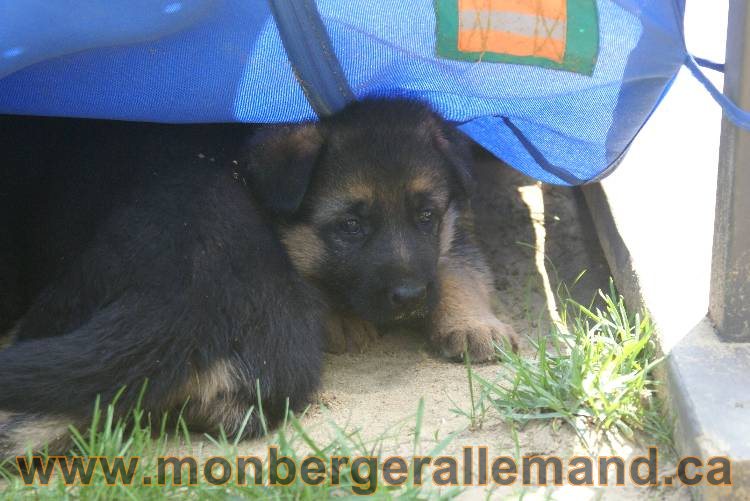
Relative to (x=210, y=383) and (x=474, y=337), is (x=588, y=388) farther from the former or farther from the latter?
(x=210, y=383)

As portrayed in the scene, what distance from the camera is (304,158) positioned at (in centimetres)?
365

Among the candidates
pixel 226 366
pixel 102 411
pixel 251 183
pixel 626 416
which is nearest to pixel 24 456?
pixel 102 411

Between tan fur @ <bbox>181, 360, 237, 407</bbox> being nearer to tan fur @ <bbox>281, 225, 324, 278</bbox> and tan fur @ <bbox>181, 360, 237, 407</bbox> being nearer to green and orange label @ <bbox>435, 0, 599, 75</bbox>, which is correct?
tan fur @ <bbox>281, 225, 324, 278</bbox>

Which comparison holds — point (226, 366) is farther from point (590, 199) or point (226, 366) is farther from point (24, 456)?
point (590, 199)

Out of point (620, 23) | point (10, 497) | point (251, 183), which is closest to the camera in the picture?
point (10, 497)

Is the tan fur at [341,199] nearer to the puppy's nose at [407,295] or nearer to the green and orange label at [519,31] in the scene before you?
the puppy's nose at [407,295]

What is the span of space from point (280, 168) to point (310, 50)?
0.50m

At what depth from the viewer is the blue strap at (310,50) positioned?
10.5ft

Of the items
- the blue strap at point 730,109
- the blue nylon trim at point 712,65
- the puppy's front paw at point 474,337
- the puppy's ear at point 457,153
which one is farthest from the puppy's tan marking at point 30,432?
the blue nylon trim at point 712,65

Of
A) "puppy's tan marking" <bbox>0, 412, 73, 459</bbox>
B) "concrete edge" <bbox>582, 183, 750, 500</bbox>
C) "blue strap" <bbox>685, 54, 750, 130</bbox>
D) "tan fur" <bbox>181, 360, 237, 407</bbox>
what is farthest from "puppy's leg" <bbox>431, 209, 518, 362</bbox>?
"puppy's tan marking" <bbox>0, 412, 73, 459</bbox>

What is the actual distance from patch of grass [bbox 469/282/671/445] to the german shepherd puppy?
444 millimetres

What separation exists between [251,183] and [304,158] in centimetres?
22

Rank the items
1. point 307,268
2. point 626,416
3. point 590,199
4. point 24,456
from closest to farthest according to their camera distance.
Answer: point 24,456
point 626,416
point 307,268
point 590,199

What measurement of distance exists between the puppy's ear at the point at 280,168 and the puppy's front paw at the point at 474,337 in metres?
0.77
